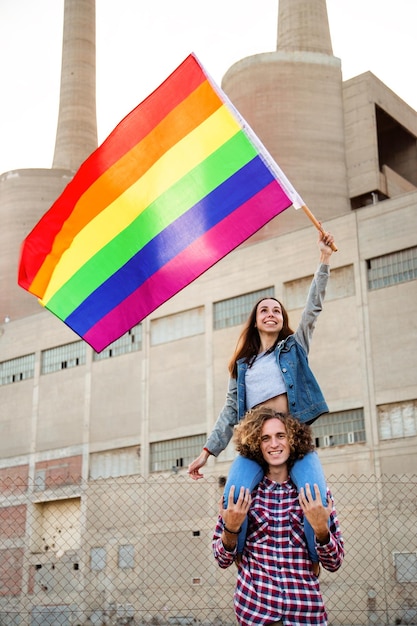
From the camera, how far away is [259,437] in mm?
3955

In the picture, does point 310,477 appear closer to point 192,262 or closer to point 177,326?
point 192,262

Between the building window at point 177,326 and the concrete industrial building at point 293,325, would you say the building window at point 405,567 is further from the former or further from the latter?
the building window at point 177,326

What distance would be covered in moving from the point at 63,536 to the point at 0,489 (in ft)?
19.0

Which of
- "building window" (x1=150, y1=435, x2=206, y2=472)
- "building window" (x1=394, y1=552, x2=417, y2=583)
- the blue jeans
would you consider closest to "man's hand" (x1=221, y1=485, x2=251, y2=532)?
the blue jeans

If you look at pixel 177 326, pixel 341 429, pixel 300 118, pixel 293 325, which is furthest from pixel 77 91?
pixel 341 429

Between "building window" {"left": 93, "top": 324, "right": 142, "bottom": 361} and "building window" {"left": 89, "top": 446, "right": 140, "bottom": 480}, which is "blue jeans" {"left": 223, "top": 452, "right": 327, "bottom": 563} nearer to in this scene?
"building window" {"left": 89, "top": 446, "right": 140, "bottom": 480}

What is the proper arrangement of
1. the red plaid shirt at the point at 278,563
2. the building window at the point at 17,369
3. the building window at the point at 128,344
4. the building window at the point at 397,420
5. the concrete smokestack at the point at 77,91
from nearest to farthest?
the red plaid shirt at the point at 278,563
the building window at the point at 397,420
the building window at the point at 128,344
the building window at the point at 17,369
the concrete smokestack at the point at 77,91

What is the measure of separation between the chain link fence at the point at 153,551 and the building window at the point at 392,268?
272 inches

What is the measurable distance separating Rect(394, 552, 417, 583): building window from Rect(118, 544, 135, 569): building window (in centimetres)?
1104

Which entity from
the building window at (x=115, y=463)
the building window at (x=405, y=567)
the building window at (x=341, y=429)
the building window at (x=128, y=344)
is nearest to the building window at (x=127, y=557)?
the building window at (x=115, y=463)

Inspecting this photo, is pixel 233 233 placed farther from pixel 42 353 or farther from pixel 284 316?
pixel 42 353

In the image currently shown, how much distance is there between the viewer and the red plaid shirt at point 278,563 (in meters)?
3.54

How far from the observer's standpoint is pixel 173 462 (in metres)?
32.8

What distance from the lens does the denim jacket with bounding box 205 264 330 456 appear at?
15.8ft
